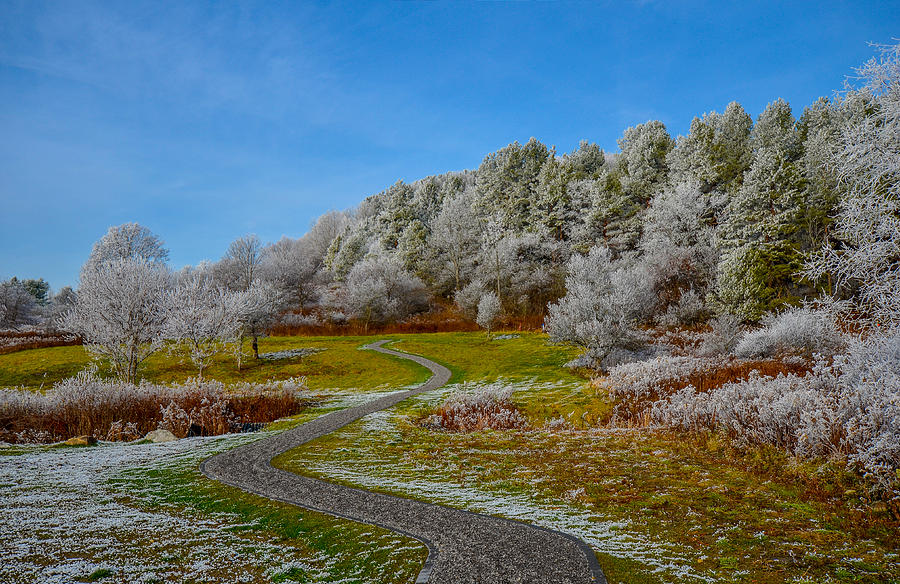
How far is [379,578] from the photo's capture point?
18.6 ft

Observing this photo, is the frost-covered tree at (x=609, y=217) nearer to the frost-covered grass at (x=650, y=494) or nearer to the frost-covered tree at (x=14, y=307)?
the frost-covered grass at (x=650, y=494)

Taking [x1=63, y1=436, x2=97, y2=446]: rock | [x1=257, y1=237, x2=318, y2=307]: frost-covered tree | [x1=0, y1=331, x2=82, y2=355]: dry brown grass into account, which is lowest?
[x1=63, y1=436, x2=97, y2=446]: rock

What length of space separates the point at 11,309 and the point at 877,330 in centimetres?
8652

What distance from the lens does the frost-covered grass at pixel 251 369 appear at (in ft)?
104

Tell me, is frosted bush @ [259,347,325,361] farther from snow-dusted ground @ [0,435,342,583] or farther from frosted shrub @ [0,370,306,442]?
snow-dusted ground @ [0,435,342,583]

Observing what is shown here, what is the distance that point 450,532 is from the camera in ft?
23.2

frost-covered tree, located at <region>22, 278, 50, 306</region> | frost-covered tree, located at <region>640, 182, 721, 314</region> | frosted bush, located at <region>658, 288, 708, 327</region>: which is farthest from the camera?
frost-covered tree, located at <region>22, 278, 50, 306</region>

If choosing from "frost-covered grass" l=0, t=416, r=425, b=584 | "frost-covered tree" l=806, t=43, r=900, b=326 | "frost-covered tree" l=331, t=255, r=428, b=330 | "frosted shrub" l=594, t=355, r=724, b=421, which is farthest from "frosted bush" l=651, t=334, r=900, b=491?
"frost-covered tree" l=331, t=255, r=428, b=330

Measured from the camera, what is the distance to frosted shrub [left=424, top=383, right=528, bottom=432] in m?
17.7

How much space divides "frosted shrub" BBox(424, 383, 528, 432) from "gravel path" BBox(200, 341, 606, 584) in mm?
7737

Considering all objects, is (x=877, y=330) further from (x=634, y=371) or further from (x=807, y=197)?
(x=807, y=197)

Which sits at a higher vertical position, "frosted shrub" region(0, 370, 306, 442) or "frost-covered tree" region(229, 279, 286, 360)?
"frost-covered tree" region(229, 279, 286, 360)

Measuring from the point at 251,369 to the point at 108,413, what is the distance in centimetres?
→ 1925

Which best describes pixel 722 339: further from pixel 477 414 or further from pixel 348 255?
pixel 348 255
